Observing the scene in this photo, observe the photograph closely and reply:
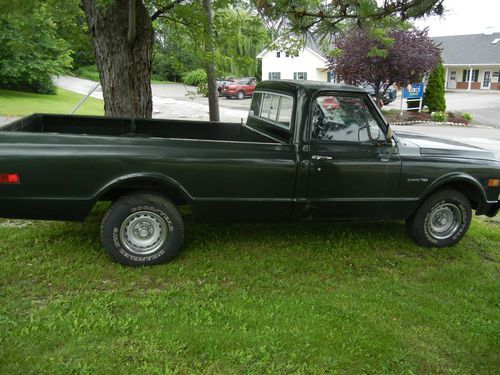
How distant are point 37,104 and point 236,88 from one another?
16.8 metres

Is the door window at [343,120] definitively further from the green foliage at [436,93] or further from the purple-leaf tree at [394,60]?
the green foliage at [436,93]

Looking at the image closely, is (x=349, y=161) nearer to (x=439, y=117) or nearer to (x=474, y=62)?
(x=439, y=117)

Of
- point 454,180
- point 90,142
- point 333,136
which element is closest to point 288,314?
point 333,136

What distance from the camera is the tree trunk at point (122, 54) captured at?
248 inches

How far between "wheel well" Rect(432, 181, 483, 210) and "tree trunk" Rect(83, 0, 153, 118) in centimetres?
409

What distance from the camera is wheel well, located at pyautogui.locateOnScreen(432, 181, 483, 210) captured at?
5.21 m

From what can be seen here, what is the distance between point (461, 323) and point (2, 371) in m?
3.22

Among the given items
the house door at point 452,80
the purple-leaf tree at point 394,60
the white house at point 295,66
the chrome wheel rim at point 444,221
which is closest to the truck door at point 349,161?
the chrome wheel rim at point 444,221

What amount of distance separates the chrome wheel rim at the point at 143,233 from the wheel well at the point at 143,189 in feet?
0.75

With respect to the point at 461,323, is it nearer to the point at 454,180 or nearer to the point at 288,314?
the point at 288,314

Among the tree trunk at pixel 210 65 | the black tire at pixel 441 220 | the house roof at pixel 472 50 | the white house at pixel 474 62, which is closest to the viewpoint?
the black tire at pixel 441 220

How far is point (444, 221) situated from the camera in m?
5.34

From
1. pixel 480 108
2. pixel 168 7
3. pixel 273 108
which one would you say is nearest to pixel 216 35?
pixel 168 7

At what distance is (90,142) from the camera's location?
414 centimetres
